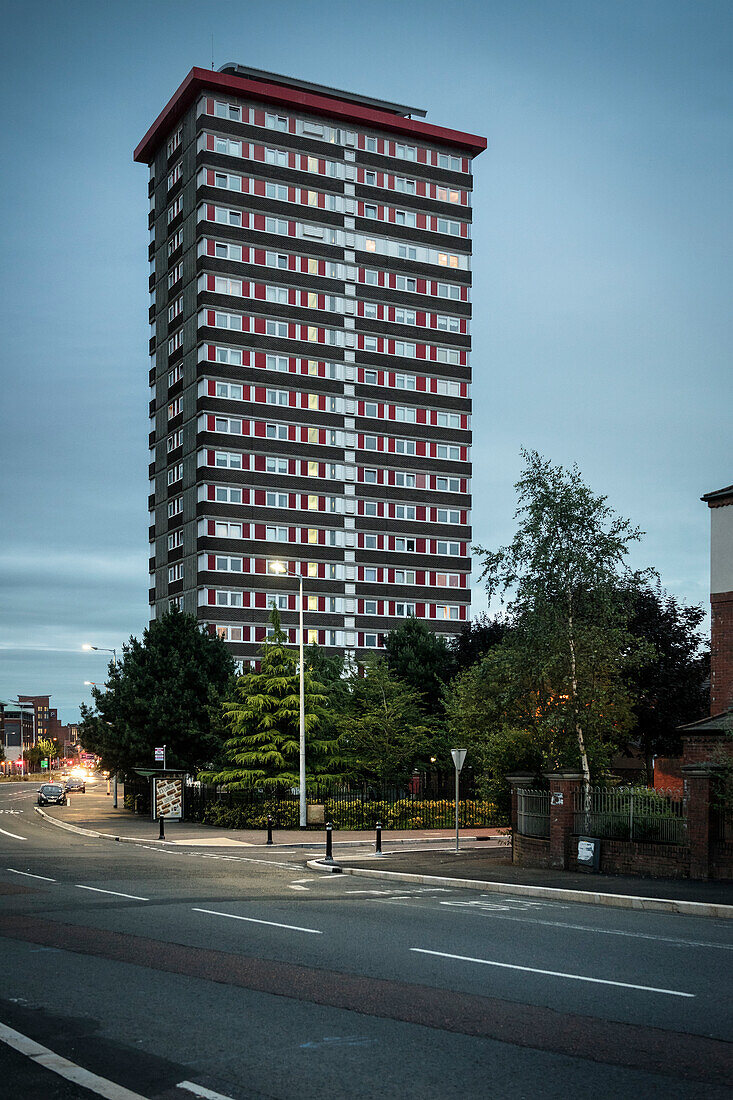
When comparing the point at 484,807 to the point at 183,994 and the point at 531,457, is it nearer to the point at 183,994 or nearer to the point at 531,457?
the point at 531,457

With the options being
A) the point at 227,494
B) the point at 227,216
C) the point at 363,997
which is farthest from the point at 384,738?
the point at 227,216

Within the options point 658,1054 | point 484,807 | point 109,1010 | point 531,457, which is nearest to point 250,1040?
point 109,1010


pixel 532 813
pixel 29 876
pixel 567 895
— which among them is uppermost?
pixel 532 813

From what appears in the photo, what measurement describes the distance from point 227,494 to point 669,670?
41780 mm

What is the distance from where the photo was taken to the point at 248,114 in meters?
88.8

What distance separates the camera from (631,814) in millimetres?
25125

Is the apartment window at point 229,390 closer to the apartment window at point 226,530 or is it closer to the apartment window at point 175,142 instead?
the apartment window at point 226,530

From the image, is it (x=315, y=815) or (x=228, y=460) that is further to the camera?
(x=228, y=460)

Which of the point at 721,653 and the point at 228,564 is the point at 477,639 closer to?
the point at 228,564

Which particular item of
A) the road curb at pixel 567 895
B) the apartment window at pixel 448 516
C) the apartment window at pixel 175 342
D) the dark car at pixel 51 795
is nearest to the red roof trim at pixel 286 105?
the apartment window at pixel 175 342

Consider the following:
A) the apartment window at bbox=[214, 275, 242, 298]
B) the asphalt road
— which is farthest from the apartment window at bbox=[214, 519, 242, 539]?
the asphalt road

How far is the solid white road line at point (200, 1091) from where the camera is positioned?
7.35m

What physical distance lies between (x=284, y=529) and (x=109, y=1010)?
78.0 meters

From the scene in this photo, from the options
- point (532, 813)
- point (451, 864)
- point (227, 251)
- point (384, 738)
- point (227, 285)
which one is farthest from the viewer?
point (227, 251)
